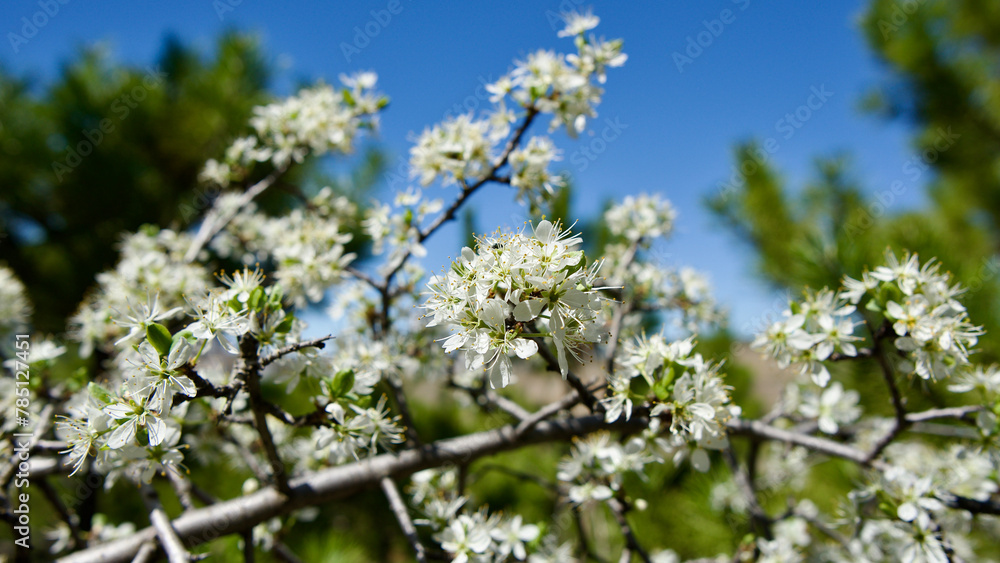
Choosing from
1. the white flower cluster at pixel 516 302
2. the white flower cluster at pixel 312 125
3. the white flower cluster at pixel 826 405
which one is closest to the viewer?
the white flower cluster at pixel 516 302

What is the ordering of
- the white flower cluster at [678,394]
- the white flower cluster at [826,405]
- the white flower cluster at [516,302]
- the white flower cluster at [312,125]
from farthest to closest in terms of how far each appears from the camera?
the white flower cluster at [312,125]
the white flower cluster at [826,405]
the white flower cluster at [678,394]
the white flower cluster at [516,302]

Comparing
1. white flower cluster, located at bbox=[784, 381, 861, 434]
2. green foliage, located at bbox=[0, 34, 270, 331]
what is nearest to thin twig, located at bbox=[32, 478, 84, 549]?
green foliage, located at bbox=[0, 34, 270, 331]

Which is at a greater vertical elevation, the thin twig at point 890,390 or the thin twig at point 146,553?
the thin twig at point 146,553

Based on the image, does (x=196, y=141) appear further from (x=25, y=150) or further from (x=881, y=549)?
(x=881, y=549)

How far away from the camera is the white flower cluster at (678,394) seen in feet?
3.02

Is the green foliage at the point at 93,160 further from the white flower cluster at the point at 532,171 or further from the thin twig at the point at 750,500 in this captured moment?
the thin twig at the point at 750,500

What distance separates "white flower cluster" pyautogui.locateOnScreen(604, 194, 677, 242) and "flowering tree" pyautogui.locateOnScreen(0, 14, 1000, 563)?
0.04 feet

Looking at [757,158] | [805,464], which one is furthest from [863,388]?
[757,158]

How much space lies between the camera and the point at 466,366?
0.70 m

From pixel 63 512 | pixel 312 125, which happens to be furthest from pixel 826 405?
pixel 63 512

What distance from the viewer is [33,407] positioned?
1.35 metres
